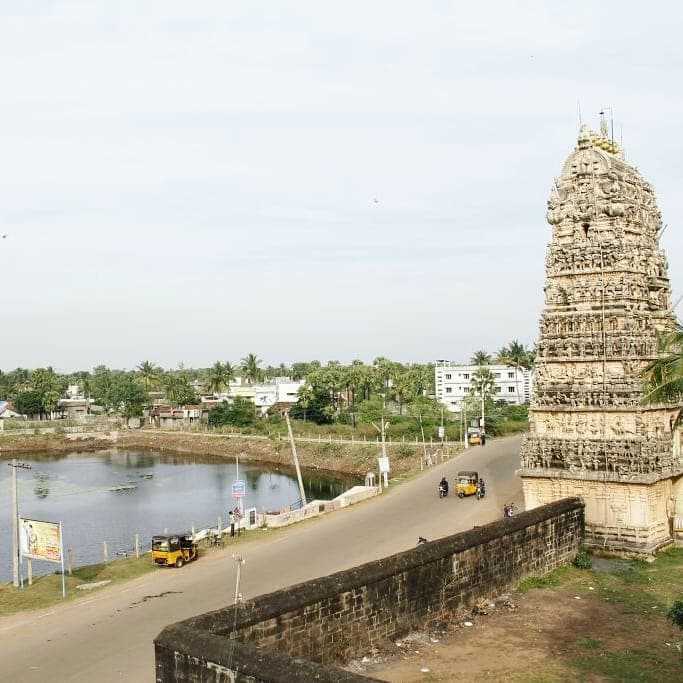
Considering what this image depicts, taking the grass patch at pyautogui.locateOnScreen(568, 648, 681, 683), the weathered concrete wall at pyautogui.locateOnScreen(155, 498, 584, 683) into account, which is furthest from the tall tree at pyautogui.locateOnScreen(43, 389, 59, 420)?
the grass patch at pyautogui.locateOnScreen(568, 648, 681, 683)

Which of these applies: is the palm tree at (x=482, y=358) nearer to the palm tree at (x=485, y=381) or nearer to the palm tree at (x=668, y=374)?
the palm tree at (x=485, y=381)

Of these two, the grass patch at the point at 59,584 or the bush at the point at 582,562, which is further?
the bush at the point at 582,562

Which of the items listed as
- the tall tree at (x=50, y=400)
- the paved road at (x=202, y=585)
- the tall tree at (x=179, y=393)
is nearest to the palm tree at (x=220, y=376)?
the tall tree at (x=179, y=393)

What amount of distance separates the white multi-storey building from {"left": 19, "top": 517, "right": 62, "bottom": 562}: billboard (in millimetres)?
72296

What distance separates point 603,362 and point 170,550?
49.7 feet

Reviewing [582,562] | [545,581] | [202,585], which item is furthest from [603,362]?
[202,585]

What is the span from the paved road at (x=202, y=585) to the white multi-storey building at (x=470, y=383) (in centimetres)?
5577

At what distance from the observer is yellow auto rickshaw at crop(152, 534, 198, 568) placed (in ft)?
80.5

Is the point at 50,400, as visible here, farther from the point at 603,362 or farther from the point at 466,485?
the point at 603,362

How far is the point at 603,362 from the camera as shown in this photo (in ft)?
76.4

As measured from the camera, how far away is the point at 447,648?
47.0 feet

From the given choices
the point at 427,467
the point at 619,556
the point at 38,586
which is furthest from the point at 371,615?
the point at 427,467

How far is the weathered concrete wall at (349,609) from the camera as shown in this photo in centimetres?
1007

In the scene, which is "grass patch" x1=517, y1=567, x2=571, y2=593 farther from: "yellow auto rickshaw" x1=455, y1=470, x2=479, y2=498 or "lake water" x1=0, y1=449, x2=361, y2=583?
"lake water" x1=0, y1=449, x2=361, y2=583
